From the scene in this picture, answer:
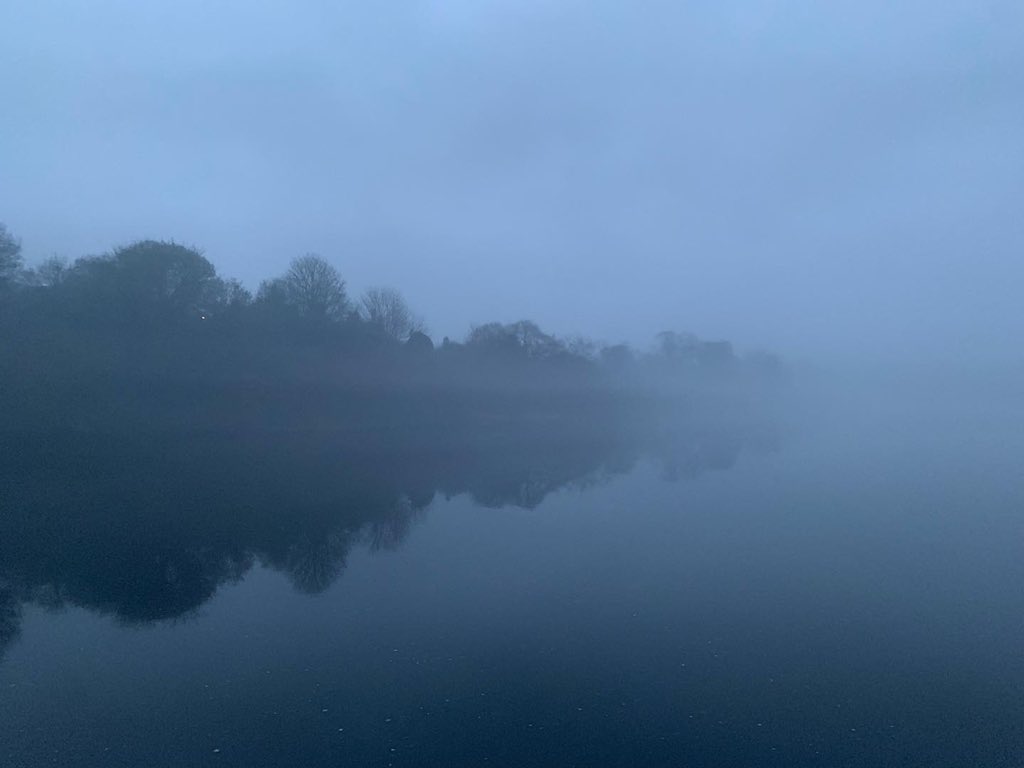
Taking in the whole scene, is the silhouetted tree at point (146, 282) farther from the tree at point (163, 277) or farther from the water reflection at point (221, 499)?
the water reflection at point (221, 499)

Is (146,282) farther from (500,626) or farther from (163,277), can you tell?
(500,626)

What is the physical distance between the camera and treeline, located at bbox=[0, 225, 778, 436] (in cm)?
2859

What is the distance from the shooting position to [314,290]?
46125 mm

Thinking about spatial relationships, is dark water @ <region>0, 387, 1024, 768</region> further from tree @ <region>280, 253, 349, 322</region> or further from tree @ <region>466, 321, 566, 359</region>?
tree @ <region>466, 321, 566, 359</region>

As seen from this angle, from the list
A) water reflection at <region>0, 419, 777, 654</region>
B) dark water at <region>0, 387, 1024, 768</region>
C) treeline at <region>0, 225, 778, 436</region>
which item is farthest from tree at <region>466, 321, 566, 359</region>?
dark water at <region>0, 387, 1024, 768</region>

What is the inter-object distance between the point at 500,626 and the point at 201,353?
92.2 feet

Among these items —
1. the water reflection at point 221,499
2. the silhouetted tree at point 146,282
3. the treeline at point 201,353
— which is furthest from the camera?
the silhouetted tree at point 146,282

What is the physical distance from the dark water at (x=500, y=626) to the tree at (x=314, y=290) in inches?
908

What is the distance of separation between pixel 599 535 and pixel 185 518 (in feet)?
30.2

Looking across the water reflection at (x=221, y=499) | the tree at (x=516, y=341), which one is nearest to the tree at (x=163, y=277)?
the water reflection at (x=221, y=499)

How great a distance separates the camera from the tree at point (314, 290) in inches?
1766

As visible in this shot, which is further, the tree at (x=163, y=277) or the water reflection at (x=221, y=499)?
the tree at (x=163, y=277)

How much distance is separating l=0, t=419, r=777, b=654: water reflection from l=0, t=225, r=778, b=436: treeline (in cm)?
228

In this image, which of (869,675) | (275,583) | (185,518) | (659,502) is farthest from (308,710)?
(659,502)
